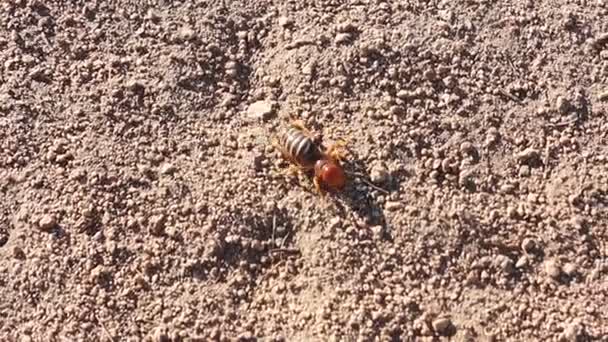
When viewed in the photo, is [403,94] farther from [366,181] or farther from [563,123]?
[563,123]

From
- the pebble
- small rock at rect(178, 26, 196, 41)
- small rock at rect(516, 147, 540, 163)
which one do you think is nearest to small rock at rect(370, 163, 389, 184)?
the pebble

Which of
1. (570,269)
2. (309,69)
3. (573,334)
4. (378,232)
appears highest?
(309,69)

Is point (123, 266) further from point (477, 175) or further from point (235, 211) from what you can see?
point (477, 175)

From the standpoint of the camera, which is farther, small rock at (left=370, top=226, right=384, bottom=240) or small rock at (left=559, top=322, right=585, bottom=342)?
small rock at (left=370, top=226, right=384, bottom=240)

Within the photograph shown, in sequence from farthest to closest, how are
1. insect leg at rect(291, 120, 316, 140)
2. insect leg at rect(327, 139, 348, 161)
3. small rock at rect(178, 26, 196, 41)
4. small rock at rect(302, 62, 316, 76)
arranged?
small rock at rect(178, 26, 196, 41) → small rock at rect(302, 62, 316, 76) → insect leg at rect(291, 120, 316, 140) → insect leg at rect(327, 139, 348, 161)

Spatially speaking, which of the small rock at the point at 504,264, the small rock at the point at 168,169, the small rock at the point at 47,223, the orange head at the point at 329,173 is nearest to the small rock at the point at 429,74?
the orange head at the point at 329,173

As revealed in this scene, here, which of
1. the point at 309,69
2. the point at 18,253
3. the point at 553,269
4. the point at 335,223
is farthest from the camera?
the point at 309,69

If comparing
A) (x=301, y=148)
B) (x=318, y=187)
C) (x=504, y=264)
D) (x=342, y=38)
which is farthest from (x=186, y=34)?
(x=504, y=264)

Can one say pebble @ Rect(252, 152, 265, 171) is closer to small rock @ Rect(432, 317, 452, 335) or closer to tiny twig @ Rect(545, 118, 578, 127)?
small rock @ Rect(432, 317, 452, 335)
